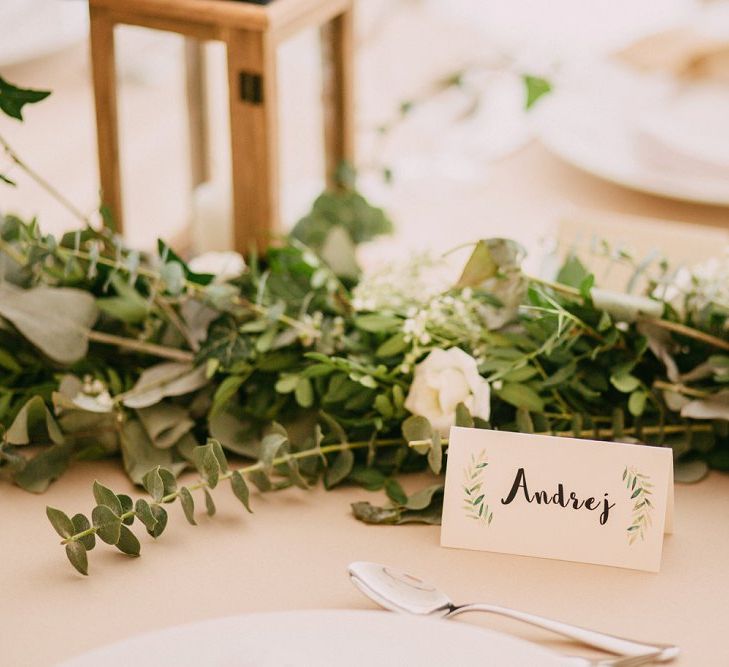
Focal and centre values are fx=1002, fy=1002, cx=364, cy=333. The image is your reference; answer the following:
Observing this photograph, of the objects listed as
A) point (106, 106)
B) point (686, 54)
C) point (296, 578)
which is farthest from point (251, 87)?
point (686, 54)

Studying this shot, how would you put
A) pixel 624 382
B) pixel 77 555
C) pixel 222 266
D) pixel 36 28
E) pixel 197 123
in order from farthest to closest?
pixel 36 28, pixel 197 123, pixel 222 266, pixel 624 382, pixel 77 555

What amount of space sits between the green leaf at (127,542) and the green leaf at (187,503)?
0.04m

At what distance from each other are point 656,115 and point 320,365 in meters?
0.74

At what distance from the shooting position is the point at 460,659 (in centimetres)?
51

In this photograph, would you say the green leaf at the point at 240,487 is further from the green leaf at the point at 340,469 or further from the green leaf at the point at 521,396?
the green leaf at the point at 521,396

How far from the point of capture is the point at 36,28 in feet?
4.57

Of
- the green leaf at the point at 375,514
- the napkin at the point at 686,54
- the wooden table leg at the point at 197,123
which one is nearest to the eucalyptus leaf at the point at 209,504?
the green leaf at the point at 375,514

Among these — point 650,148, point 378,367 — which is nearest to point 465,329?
point 378,367

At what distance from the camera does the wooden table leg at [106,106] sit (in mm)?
932

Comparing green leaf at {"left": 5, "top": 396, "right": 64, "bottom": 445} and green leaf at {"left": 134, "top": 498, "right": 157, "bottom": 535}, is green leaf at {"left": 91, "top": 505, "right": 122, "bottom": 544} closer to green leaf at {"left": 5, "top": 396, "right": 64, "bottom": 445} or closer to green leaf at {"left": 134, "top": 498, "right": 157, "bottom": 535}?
green leaf at {"left": 134, "top": 498, "right": 157, "bottom": 535}

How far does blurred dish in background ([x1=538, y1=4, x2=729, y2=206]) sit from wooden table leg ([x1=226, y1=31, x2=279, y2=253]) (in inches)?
18.6

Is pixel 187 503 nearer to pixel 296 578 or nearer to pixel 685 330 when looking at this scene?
pixel 296 578

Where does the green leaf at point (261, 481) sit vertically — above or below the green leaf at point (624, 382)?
below

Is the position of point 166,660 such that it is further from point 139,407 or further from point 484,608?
point 139,407
